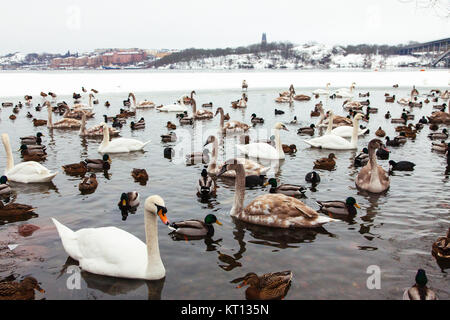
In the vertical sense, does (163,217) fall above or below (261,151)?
above

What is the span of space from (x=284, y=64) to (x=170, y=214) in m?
174

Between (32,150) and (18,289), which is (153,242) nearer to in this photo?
(18,289)

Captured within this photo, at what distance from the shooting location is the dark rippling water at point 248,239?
21.1 feet

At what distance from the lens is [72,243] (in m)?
7.03

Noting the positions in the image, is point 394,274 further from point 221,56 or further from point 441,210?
point 221,56

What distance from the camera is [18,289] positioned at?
591 centimetres

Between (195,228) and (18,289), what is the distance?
3352mm

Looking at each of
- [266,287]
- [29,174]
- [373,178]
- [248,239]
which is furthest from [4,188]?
[373,178]

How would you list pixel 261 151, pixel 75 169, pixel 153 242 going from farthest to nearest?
pixel 261 151 < pixel 75 169 < pixel 153 242

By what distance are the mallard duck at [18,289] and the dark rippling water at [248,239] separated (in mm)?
187

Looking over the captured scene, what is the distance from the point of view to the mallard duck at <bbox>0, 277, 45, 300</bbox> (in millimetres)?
5832

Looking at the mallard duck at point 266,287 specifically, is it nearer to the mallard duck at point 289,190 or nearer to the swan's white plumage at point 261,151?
the mallard duck at point 289,190

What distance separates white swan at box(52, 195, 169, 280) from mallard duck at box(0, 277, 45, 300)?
Result: 0.90m

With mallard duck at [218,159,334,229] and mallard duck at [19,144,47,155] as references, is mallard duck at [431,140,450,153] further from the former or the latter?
mallard duck at [19,144,47,155]
